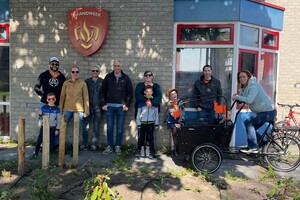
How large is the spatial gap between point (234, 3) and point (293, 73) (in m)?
3.88

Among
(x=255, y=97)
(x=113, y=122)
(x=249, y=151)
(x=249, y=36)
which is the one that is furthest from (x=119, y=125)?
(x=249, y=36)

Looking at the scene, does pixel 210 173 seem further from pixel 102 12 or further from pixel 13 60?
pixel 13 60

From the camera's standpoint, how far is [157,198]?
485 cm

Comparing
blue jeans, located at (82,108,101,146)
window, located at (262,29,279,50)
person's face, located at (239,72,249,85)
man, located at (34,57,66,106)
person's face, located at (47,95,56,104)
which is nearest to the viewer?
person's face, located at (239,72,249,85)

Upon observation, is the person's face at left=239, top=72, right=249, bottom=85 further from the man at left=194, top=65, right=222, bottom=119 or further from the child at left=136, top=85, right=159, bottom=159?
the child at left=136, top=85, right=159, bottom=159

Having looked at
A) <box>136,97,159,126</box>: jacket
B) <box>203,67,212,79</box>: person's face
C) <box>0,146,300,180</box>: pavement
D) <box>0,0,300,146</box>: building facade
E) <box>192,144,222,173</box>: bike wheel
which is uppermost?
<box>0,0,300,146</box>: building facade

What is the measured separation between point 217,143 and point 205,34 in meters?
2.66

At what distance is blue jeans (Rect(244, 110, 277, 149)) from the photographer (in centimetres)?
631

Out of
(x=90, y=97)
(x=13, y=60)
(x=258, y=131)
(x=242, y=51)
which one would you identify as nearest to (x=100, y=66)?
(x=90, y=97)

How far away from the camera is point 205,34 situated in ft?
25.0

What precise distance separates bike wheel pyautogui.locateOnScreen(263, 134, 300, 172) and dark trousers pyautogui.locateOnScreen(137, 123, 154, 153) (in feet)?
7.21

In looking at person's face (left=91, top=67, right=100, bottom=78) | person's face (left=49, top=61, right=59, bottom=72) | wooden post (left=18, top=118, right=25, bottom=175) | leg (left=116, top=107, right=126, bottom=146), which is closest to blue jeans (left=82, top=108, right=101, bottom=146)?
leg (left=116, top=107, right=126, bottom=146)

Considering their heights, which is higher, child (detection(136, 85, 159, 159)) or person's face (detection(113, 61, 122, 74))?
person's face (detection(113, 61, 122, 74))

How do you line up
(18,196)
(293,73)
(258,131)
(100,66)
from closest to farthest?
(18,196), (258,131), (100,66), (293,73)
